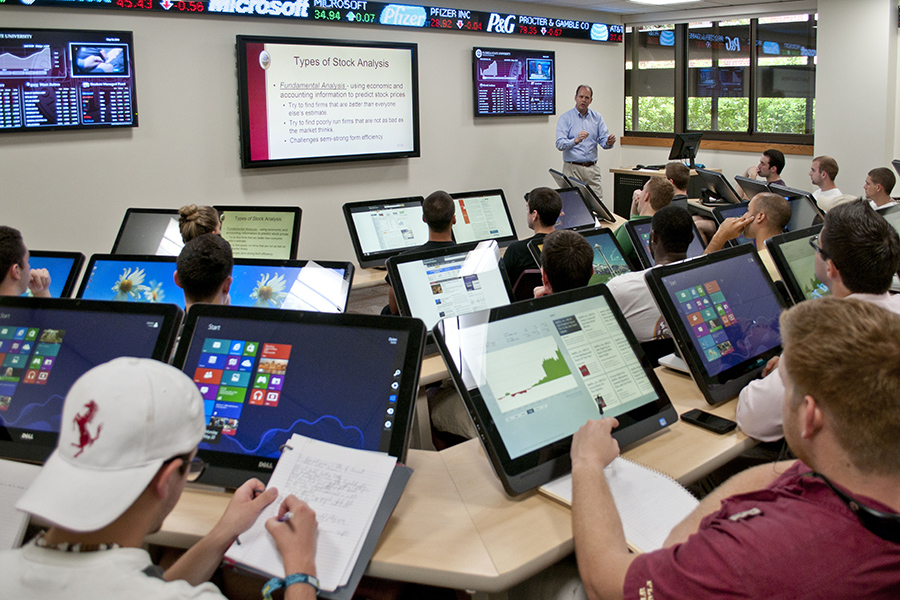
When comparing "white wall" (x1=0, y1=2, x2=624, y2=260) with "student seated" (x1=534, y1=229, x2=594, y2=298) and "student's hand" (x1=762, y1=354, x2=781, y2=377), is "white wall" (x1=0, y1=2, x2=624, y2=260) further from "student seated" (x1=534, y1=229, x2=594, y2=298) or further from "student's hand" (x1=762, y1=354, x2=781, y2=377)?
"student's hand" (x1=762, y1=354, x2=781, y2=377)

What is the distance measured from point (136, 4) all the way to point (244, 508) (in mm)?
5131

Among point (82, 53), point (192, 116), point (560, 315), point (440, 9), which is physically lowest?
point (560, 315)

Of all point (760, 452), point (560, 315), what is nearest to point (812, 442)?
point (560, 315)

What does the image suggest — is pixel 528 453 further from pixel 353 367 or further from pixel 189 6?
pixel 189 6

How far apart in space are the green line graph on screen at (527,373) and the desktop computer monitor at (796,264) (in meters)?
1.25

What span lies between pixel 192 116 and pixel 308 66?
1118 millimetres

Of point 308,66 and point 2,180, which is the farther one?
point 308,66

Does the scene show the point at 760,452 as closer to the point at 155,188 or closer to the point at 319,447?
the point at 319,447

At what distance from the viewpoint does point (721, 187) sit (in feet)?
19.1

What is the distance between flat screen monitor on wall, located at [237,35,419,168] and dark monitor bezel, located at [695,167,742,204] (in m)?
2.77

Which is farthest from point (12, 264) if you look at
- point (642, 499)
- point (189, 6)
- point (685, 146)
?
point (685, 146)

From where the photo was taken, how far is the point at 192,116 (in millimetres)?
5762

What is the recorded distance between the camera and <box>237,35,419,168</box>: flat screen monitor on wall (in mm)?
6008

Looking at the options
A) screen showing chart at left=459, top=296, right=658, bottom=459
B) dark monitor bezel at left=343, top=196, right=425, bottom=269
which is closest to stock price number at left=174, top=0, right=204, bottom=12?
dark monitor bezel at left=343, top=196, right=425, bottom=269
